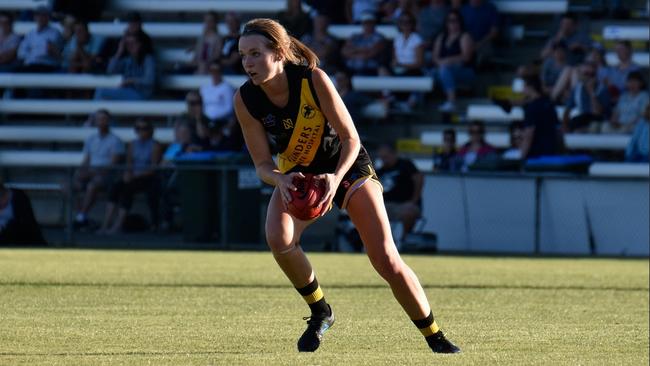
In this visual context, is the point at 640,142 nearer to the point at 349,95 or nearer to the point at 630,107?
the point at 630,107

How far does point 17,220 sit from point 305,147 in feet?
33.8

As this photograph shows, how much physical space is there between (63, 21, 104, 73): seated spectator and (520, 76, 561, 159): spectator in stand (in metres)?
7.67

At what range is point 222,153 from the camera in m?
17.0

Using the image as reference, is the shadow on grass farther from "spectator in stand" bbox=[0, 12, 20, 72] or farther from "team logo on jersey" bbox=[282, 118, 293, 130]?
"spectator in stand" bbox=[0, 12, 20, 72]

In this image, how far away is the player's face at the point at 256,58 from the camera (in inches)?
253

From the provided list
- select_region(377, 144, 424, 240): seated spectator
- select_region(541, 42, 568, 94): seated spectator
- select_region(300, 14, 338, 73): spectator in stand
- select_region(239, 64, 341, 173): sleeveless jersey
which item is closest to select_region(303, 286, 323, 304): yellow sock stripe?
select_region(239, 64, 341, 173): sleeveless jersey

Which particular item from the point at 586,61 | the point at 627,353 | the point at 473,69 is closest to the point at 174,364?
the point at 627,353

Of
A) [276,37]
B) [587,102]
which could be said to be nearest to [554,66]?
[587,102]

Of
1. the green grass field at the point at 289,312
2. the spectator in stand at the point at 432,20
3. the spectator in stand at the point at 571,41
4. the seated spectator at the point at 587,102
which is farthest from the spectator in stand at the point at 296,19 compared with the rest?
the green grass field at the point at 289,312

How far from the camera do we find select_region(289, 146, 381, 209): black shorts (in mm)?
6711

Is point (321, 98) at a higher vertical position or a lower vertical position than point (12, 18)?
higher

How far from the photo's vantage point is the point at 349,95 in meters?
18.5

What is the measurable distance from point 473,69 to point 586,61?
6.98 feet

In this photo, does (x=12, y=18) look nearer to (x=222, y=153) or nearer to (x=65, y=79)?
(x=65, y=79)
